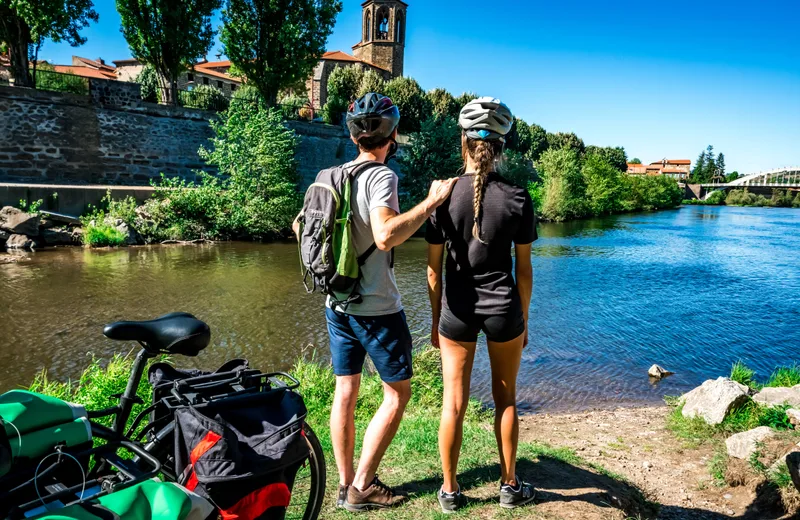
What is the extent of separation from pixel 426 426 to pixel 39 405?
Answer: 128 inches

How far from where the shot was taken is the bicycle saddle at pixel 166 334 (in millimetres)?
2318

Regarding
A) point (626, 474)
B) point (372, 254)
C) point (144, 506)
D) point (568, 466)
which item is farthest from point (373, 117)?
point (626, 474)

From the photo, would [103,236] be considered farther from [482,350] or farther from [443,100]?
[443,100]

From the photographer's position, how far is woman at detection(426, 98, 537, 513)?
2910 millimetres

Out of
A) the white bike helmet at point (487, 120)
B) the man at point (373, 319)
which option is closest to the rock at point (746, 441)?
the man at point (373, 319)

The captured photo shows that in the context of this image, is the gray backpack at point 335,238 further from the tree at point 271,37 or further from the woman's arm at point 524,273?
the tree at point 271,37

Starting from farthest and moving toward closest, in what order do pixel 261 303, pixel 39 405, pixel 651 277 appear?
pixel 651 277 → pixel 261 303 → pixel 39 405

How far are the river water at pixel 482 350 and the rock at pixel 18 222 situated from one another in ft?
3.77

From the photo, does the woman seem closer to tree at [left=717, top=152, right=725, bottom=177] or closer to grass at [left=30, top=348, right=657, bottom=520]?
grass at [left=30, top=348, right=657, bottom=520]

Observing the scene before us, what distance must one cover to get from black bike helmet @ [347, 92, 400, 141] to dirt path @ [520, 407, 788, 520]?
2.34 meters

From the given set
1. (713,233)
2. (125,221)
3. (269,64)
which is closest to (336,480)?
(125,221)

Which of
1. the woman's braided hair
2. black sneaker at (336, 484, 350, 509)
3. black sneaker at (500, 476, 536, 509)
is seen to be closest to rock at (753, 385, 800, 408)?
black sneaker at (500, 476, 536, 509)

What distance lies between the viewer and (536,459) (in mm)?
3967

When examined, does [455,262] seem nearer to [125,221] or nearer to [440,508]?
[440,508]
